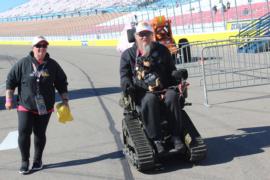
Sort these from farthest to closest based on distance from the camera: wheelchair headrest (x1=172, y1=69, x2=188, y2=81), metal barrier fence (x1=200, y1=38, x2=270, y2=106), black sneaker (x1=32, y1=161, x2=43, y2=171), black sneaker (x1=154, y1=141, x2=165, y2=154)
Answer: metal barrier fence (x1=200, y1=38, x2=270, y2=106) → black sneaker (x1=32, y1=161, x2=43, y2=171) → wheelchair headrest (x1=172, y1=69, x2=188, y2=81) → black sneaker (x1=154, y1=141, x2=165, y2=154)

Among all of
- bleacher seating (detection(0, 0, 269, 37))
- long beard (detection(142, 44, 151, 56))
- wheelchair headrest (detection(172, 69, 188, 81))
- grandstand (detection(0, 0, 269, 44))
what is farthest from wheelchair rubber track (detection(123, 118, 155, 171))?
bleacher seating (detection(0, 0, 269, 37))

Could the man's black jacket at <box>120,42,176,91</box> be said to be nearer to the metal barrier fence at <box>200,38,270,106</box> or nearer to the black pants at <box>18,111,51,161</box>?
the black pants at <box>18,111,51,161</box>

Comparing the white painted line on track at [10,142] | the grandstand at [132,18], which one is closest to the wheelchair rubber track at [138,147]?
the white painted line on track at [10,142]

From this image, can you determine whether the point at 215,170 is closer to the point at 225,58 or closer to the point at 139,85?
the point at 139,85

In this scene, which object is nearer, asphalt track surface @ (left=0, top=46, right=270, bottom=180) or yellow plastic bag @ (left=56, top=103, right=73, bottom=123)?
asphalt track surface @ (left=0, top=46, right=270, bottom=180)

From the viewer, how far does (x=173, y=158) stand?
20.9 feet

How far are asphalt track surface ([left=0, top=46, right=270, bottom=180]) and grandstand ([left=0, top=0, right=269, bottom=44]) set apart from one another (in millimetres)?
17736

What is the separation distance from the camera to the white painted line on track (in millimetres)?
8109

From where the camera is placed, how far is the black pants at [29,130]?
636 centimetres

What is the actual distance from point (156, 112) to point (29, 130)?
5.38 ft

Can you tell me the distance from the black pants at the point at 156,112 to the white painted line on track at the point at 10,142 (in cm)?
290

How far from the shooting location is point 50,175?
625 cm

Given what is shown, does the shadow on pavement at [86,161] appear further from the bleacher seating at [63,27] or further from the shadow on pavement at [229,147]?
the bleacher seating at [63,27]

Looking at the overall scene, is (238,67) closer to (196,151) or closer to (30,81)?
(196,151)
